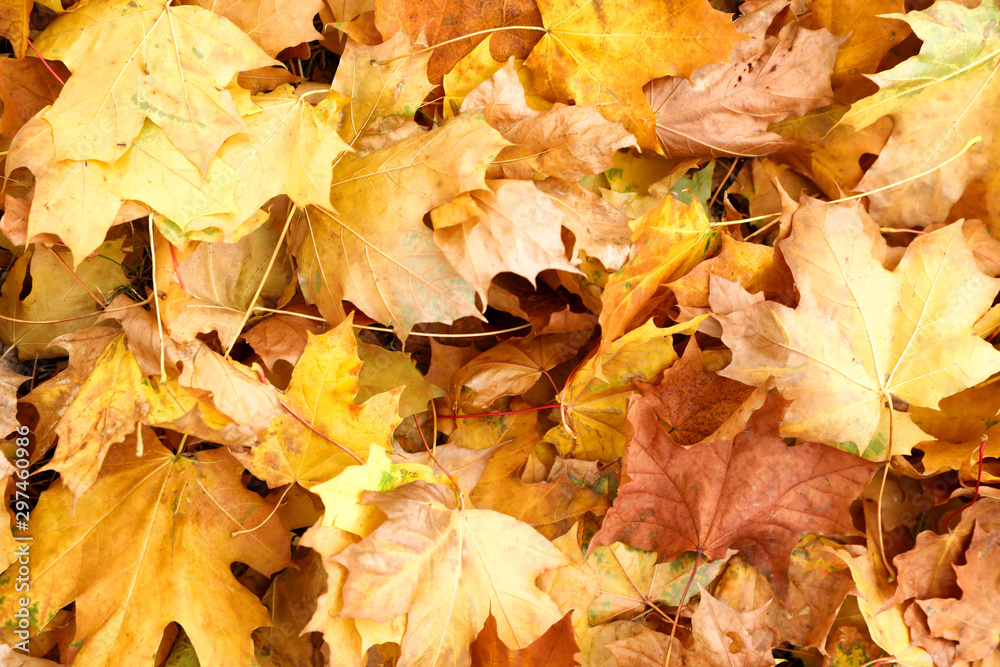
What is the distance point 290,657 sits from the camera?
1.18 metres

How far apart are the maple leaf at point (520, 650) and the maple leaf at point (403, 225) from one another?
0.54 meters

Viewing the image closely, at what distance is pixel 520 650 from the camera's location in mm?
1058

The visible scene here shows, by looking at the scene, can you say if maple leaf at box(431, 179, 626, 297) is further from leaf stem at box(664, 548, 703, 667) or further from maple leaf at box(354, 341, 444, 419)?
leaf stem at box(664, 548, 703, 667)

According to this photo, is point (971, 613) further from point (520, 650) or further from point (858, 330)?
point (520, 650)

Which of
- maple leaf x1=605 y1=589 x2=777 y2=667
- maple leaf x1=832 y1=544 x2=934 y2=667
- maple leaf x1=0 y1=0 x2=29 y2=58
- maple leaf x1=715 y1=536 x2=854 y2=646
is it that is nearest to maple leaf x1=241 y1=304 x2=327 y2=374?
maple leaf x1=0 y1=0 x2=29 y2=58

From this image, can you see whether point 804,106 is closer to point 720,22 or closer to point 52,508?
point 720,22

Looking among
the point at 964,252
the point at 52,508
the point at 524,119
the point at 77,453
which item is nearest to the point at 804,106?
the point at 964,252

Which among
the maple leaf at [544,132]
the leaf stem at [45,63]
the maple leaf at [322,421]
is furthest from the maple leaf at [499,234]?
the leaf stem at [45,63]

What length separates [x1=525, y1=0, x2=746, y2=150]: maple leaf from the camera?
1.09m

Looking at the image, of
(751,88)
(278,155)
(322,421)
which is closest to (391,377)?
(322,421)

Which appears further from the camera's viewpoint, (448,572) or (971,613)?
(971,613)

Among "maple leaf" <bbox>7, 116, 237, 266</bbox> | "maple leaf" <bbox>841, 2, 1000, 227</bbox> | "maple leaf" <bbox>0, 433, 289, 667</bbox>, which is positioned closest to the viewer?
"maple leaf" <bbox>7, 116, 237, 266</bbox>

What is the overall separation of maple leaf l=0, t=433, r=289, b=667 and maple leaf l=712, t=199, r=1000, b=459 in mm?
921

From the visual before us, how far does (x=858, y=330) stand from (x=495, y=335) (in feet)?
2.16
